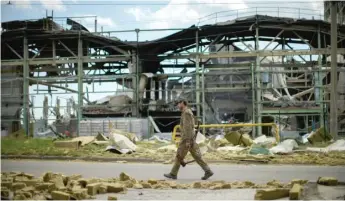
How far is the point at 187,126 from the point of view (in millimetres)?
10523

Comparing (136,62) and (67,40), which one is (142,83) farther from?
(67,40)

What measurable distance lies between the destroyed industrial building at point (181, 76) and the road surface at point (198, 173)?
562 inches

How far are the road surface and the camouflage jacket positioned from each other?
103cm

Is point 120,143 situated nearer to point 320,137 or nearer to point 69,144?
Result: point 69,144

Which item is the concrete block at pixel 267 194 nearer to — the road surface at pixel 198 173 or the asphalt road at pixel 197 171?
the road surface at pixel 198 173

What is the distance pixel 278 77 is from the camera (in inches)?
1268

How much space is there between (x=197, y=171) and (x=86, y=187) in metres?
4.73

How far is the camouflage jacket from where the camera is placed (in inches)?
412

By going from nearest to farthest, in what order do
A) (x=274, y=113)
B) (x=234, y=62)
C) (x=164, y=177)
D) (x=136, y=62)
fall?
(x=164, y=177), (x=274, y=113), (x=136, y=62), (x=234, y=62)

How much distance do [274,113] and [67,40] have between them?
15.2 meters

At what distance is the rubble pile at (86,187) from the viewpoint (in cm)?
742

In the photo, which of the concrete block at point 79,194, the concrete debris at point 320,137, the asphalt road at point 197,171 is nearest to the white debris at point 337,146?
the concrete debris at point 320,137

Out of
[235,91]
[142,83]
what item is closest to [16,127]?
[142,83]

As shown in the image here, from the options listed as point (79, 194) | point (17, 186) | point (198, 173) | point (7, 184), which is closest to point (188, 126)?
point (198, 173)
